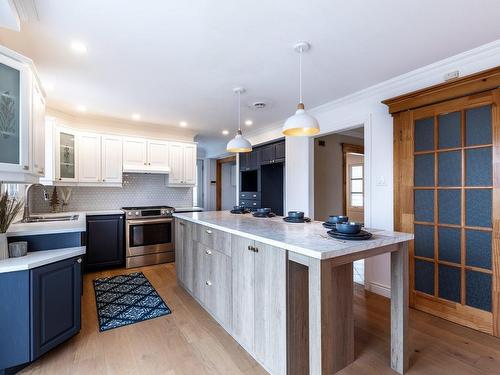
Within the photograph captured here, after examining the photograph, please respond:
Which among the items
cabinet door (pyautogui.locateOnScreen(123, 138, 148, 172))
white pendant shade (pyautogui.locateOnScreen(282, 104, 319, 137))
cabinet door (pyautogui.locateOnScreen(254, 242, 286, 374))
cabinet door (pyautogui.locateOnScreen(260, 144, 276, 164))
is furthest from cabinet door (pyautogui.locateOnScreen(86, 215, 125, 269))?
white pendant shade (pyautogui.locateOnScreen(282, 104, 319, 137))

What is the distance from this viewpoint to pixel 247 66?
2.60m

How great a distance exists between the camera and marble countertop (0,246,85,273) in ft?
5.67

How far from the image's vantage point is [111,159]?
4.43 m

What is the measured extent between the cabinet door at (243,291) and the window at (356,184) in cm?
603

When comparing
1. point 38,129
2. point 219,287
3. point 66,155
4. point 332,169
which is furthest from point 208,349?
point 332,169

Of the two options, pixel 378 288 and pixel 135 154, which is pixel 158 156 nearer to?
pixel 135 154

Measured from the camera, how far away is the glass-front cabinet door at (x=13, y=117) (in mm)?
1750

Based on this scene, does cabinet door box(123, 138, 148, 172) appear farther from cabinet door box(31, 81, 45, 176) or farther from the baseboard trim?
the baseboard trim

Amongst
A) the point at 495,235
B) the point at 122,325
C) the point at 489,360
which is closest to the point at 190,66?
the point at 122,325

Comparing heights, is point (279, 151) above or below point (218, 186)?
above

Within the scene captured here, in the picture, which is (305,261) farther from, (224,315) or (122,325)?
(122,325)

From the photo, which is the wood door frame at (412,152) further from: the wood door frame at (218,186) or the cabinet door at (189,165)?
the wood door frame at (218,186)

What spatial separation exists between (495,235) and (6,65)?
397cm

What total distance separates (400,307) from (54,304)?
2492mm
